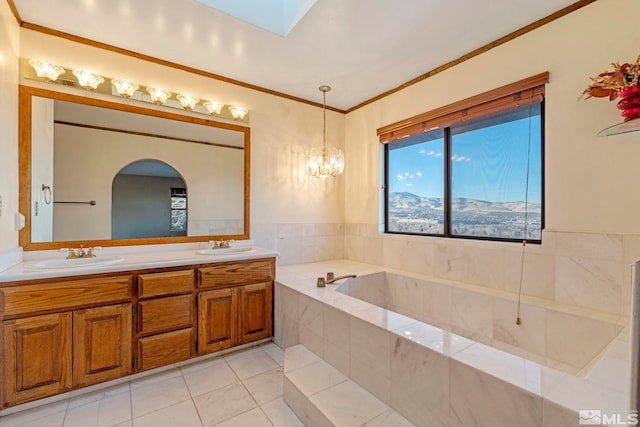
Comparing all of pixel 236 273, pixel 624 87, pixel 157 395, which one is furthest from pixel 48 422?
pixel 624 87

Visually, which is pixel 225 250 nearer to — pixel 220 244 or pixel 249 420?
pixel 220 244

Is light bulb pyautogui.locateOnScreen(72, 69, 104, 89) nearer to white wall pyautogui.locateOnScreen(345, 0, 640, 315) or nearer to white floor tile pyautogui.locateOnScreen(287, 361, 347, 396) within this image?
white floor tile pyautogui.locateOnScreen(287, 361, 347, 396)

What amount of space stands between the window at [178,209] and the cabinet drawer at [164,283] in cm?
62

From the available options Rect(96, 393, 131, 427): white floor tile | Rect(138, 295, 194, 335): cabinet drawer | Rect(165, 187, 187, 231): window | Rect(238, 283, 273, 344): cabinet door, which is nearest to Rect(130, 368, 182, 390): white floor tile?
Rect(96, 393, 131, 427): white floor tile

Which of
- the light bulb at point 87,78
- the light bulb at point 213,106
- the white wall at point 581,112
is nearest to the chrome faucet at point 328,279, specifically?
the white wall at point 581,112

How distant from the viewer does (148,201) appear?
2.51 metres

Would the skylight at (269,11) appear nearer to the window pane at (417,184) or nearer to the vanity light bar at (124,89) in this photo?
the vanity light bar at (124,89)

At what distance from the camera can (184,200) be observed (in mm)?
2699

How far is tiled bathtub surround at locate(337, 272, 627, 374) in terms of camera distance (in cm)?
180

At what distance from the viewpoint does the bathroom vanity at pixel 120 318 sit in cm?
172

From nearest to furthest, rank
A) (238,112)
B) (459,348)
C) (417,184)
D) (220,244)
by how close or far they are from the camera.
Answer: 1. (459,348)
2. (220,244)
3. (238,112)
4. (417,184)

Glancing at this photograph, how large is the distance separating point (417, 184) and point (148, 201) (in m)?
2.60

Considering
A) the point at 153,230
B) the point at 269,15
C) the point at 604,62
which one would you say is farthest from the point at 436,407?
the point at 269,15

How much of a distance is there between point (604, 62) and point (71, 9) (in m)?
3.53
